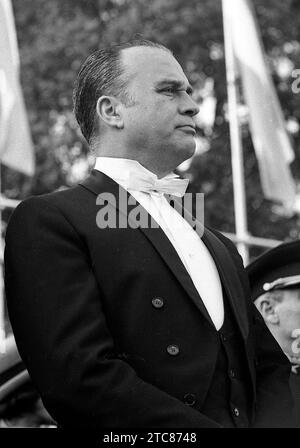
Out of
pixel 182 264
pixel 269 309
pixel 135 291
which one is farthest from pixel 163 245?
pixel 269 309

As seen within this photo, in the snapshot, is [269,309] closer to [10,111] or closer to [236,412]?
[236,412]

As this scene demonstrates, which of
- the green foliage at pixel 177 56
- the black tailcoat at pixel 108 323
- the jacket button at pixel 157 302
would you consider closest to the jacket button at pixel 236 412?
the black tailcoat at pixel 108 323

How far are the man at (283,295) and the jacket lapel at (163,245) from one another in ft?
3.66

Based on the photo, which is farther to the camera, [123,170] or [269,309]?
[269,309]

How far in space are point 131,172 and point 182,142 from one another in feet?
0.65

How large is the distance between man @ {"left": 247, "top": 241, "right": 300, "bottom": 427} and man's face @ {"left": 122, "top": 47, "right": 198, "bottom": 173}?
0.99 meters

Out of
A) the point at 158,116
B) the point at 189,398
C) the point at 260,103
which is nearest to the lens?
the point at 189,398

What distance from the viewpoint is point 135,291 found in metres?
2.95

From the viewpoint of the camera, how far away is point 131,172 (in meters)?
3.23

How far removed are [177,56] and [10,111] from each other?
9.77 meters

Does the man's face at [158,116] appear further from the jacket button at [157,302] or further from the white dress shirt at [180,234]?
the jacket button at [157,302]

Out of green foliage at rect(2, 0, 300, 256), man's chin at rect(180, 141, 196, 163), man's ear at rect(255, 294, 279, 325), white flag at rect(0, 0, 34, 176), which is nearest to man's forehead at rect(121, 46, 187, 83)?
man's chin at rect(180, 141, 196, 163)

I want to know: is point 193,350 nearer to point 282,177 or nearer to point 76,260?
point 76,260

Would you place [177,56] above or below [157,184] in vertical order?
below
